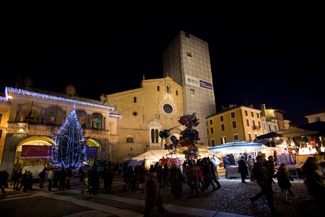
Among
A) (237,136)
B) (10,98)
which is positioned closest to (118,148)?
(10,98)

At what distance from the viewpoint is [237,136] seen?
30.2m

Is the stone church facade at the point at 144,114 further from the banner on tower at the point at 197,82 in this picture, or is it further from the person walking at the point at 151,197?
the person walking at the point at 151,197

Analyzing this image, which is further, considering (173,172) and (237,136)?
(237,136)

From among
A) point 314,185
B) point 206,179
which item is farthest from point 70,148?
point 314,185

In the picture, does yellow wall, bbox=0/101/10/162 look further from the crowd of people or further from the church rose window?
the church rose window

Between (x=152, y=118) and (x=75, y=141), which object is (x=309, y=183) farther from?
(x=152, y=118)

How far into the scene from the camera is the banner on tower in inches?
1456

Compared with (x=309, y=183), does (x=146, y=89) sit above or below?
above

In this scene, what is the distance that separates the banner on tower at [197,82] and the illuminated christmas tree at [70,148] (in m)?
24.4

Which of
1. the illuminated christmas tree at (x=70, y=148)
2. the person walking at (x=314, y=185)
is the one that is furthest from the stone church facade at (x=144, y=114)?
the person walking at (x=314, y=185)

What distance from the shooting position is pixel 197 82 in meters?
38.1

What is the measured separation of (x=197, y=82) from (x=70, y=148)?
92.9 feet

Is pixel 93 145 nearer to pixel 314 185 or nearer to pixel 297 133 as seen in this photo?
pixel 297 133

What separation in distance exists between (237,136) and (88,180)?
2574 centimetres
